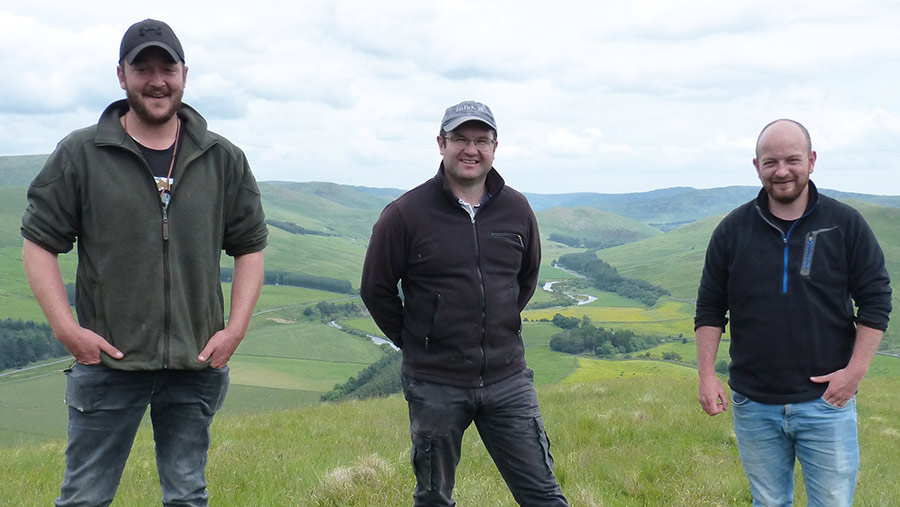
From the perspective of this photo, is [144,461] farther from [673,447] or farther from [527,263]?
[673,447]

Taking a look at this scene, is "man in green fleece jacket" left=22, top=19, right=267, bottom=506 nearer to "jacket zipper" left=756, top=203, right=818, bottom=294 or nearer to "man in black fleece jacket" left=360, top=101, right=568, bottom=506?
"man in black fleece jacket" left=360, top=101, right=568, bottom=506

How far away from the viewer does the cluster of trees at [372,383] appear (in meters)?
60.1

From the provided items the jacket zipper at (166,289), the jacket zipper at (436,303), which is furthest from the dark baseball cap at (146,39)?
the jacket zipper at (436,303)

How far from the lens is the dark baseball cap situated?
3.64 meters

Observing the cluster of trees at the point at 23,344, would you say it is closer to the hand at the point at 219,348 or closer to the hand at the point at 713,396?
the hand at the point at 219,348

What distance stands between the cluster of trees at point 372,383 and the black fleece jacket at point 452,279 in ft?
174

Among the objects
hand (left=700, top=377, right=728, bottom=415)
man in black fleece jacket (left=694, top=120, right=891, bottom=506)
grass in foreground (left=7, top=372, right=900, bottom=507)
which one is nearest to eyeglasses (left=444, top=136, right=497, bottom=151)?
man in black fleece jacket (left=694, top=120, right=891, bottom=506)

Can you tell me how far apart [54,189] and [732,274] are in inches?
167

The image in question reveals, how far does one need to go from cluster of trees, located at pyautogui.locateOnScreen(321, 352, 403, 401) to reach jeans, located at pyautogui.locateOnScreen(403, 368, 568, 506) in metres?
53.0

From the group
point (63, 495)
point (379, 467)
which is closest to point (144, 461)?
point (379, 467)

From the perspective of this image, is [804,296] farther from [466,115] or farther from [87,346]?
[87,346]

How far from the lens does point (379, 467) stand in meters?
6.30

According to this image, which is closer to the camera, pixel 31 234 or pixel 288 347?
pixel 31 234

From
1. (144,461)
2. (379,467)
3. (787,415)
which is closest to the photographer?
(787,415)
